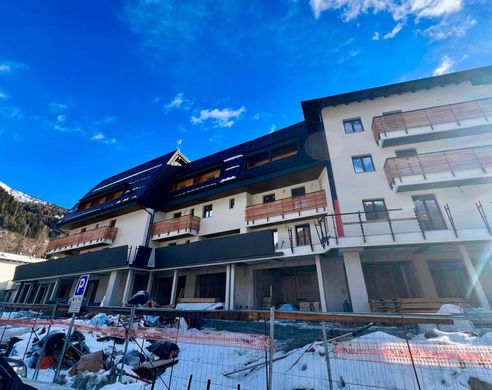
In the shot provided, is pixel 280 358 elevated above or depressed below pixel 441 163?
below

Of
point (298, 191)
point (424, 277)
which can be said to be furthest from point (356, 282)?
point (298, 191)

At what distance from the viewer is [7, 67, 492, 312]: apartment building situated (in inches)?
460

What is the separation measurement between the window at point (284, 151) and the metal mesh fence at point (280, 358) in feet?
39.2

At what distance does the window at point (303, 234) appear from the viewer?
47.9 ft

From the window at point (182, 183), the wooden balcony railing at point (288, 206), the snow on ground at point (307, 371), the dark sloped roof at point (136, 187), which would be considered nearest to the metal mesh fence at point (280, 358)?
the snow on ground at point (307, 371)

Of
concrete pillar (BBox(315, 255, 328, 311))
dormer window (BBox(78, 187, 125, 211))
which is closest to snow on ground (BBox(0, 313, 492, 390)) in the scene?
concrete pillar (BBox(315, 255, 328, 311))

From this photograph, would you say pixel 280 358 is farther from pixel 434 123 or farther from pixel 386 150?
pixel 434 123

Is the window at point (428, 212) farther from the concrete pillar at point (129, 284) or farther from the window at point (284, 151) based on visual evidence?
the concrete pillar at point (129, 284)

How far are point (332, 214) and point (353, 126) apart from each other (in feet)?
22.3

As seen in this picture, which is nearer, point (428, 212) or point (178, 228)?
point (428, 212)

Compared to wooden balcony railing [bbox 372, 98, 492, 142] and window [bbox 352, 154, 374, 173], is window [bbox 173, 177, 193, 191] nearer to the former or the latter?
window [bbox 352, 154, 374, 173]

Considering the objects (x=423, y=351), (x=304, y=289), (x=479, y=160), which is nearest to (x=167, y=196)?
(x=304, y=289)

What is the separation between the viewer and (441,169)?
12.1m

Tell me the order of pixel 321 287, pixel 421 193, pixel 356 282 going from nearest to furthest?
pixel 356 282, pixel 321 287, pixel 421 193
